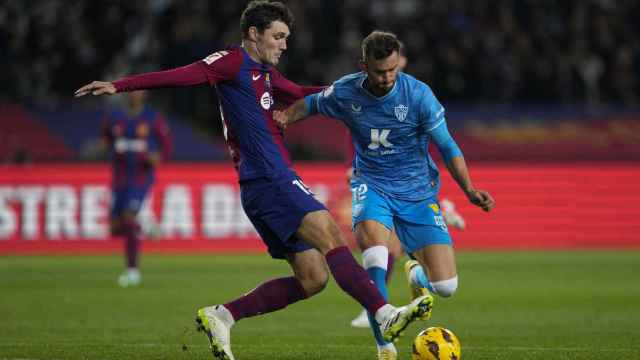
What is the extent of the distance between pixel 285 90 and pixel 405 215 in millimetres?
1295

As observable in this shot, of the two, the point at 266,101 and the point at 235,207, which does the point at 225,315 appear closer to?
the point at 266,101

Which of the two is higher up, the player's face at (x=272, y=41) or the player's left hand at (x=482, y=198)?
the player's face at (x=272, y=41)

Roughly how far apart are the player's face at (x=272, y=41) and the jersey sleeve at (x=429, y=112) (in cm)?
115

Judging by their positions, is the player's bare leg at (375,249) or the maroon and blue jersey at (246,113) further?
the player's bare leg at (375,249)

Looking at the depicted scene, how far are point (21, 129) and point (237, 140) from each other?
1569 centimetres

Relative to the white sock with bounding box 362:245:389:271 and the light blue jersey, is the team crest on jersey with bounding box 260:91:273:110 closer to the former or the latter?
the light blue jersey

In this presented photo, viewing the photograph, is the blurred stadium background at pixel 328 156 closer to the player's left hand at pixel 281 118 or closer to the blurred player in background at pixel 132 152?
the blurred player in background at pixel 132 152

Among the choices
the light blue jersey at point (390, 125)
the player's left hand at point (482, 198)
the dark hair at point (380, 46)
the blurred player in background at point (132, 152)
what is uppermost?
the dark hair at point (380, 46)

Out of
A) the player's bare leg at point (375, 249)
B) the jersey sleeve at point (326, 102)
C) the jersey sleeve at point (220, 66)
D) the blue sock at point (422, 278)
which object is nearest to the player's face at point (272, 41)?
the jersey sleeve at point (220, 66)

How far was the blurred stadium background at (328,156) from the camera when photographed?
1461 cm

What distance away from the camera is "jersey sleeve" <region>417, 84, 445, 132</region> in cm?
880

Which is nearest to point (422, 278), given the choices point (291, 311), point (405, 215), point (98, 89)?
point (405, 215)

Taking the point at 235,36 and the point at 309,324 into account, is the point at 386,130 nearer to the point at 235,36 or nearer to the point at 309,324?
the point at 309,324

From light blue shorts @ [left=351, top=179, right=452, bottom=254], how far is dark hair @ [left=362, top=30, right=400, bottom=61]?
110 centimetres
